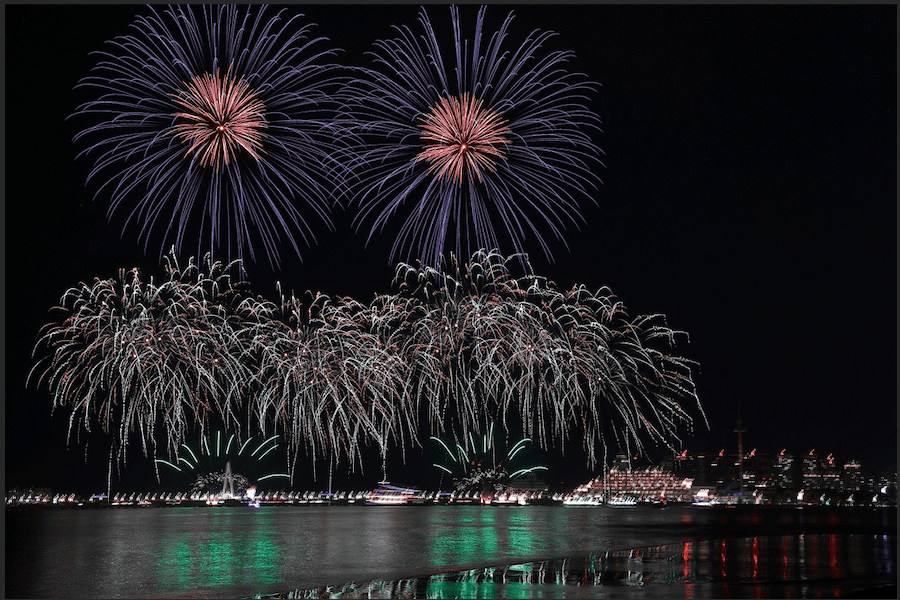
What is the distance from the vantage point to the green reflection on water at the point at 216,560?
76.4ft

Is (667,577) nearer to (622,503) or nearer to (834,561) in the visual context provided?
(834,561)

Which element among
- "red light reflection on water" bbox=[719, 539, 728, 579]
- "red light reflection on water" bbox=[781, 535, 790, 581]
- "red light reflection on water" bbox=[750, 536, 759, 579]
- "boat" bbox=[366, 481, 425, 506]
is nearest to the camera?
"red light reflection on water" bbox=[781, 535, 790, 581]

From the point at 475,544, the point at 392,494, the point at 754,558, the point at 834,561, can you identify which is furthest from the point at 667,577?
the point at 392,494

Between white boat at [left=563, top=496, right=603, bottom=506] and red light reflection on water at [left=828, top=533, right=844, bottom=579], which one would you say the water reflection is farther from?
white boat at [left=563, top=496, right=603, bottom=506]

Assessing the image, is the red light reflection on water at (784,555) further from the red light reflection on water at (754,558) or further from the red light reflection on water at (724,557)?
the red light reflection on water at (724,557)

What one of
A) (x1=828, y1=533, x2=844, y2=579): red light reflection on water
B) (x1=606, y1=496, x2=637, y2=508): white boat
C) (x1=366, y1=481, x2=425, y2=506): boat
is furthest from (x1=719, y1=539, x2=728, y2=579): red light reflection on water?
(x1=366, y1=481, x2=425, y2=506): boat

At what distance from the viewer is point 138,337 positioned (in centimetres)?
5194

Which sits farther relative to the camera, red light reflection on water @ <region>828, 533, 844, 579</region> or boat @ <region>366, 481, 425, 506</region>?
boat @ <region>366, 481, 425, 506</region>

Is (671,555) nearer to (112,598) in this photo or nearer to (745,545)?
(745,545)

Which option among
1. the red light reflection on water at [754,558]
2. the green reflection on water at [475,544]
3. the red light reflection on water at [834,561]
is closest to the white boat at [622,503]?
the green reflection on water at [475,544]

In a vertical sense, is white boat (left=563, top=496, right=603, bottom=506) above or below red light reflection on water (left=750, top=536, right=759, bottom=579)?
below

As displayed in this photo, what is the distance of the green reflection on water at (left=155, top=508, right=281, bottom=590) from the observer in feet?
76.4

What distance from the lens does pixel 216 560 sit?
2870cm

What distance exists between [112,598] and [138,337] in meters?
33.0
